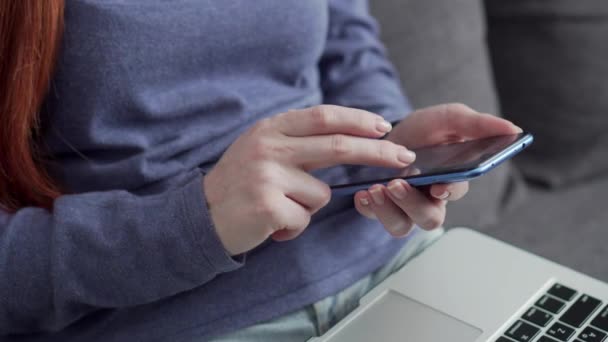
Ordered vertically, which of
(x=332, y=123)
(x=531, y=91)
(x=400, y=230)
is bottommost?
(x=531, y=91)

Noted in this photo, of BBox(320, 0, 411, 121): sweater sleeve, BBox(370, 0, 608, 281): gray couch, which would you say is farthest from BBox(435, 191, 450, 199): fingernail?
A: BBox(370, 0, 608, 281): gray couch

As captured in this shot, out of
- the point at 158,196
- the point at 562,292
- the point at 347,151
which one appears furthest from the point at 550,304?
the point at 158,196

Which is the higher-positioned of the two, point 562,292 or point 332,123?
point 332,123

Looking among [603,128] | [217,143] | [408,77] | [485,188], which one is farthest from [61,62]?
[603,128]

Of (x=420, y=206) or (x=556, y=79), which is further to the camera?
(x=556, y=79)

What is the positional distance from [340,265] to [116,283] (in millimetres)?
200

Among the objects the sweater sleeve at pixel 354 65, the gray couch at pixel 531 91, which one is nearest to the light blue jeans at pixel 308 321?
the sweater sleeve at pixel 354 65

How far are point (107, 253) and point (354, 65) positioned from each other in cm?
39

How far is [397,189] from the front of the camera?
21.2 inches

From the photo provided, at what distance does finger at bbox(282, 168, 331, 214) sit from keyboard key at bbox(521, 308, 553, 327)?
7.6 inches

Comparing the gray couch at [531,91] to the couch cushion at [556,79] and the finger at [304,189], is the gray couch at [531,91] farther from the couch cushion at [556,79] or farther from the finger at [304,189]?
the finger at [304,189]

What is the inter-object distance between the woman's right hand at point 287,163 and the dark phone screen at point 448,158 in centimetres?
2

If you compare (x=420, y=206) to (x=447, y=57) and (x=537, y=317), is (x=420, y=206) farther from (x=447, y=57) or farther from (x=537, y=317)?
(x=447, y=57)

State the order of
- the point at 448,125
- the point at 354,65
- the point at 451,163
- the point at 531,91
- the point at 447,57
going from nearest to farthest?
the point at 451,163
the point at 448,125
the point at 354,65
the point at 447,57
the point at 531,91
